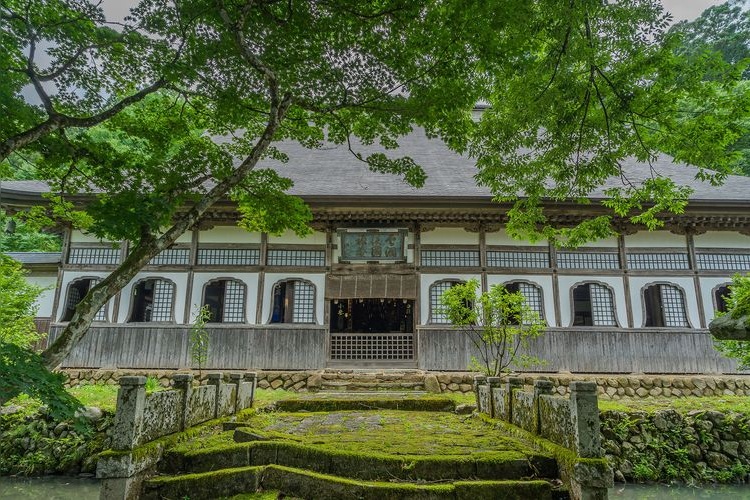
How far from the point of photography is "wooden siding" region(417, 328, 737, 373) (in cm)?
1111

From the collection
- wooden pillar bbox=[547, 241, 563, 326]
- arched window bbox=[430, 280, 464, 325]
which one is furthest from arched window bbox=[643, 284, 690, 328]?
arched window bbox=[430, 280, 464, 325]

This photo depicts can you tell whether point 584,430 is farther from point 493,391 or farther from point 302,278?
point 302,278

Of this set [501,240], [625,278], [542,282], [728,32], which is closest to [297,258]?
[501,240]

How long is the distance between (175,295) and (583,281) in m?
10.6

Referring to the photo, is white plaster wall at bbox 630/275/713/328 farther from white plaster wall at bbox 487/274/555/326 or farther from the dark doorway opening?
the dark doorway opening

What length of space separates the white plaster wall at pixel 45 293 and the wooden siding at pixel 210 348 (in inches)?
71.1

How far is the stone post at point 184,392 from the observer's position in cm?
549

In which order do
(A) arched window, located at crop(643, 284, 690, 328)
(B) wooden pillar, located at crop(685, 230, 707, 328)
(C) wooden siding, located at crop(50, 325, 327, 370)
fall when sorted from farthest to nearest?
(A) arched window, located at crop(643, 284, 690, 328)
(B) wooden pillar, located at crop(685, 230, 707, 328)
(C) wooden siding, located at crop(50, 325, 327, 370)

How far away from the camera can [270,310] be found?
1163cm

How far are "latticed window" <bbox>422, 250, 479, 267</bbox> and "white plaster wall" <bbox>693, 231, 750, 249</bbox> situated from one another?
580 centimetres

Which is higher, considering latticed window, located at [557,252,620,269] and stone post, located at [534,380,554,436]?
latticed window, located at [557,252,620,269]

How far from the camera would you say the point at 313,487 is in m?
4.43

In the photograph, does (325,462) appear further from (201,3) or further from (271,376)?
(271,376)

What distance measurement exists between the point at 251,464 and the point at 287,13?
16.8 ft
